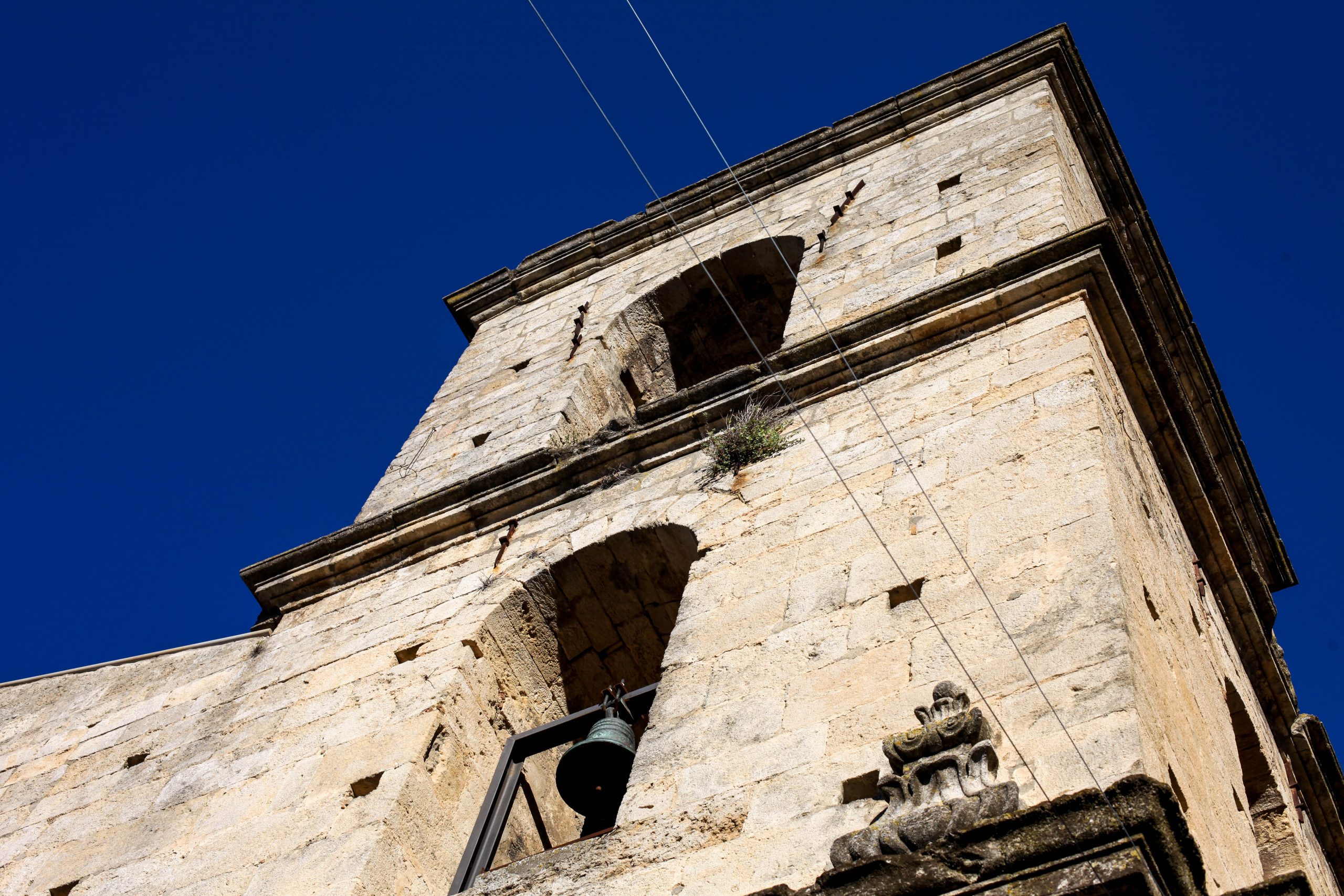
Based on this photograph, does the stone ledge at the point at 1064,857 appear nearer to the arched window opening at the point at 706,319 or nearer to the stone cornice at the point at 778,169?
the arched window opening at the point at 706,319

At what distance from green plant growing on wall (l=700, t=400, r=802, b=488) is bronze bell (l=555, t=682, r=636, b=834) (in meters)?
1.58

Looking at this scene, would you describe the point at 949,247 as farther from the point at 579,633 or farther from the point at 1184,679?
the point at 1184,679

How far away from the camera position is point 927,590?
17.4 feet

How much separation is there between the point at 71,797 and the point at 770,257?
19.1 feet

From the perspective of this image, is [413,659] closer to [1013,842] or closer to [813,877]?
[813,877]

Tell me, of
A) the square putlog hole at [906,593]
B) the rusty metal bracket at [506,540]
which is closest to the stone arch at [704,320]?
the rusty metal bracket at [506,540]

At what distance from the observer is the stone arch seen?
10.7 meters

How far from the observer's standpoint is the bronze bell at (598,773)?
235 inches

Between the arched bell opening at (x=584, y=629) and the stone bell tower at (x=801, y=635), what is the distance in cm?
2

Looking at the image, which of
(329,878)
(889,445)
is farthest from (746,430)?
(329,878)

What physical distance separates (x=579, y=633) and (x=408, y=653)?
831 mm

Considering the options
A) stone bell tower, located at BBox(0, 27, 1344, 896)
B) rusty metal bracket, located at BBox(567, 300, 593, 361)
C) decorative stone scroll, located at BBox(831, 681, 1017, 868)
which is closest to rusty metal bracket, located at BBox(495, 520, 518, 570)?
stone bell tower, located at BBox(0, 27, 1344, 896)

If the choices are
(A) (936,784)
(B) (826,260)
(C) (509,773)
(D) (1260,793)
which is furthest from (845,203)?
(A) (936,784)

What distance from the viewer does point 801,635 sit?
5406 mm
